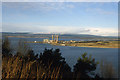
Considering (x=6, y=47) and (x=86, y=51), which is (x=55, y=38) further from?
(x=6, y=47)

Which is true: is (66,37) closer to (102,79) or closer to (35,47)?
(35,47)

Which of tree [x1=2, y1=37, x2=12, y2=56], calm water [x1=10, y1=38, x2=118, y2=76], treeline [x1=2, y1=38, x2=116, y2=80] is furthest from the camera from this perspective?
tree [x1=2, y1=37, x2=12, y2=56]

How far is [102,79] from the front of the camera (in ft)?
5.94


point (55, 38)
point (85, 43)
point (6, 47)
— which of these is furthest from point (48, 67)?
point (6, 47)

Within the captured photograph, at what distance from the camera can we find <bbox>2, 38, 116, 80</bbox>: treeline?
2.07 metres

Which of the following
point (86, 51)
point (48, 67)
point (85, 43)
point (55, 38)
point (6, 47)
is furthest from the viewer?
point (6, 47)

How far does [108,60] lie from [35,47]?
2001mm

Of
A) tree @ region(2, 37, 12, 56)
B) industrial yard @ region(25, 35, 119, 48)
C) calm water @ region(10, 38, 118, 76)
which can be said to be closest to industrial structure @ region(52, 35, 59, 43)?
industrial yard @ region(25, 35, 119, 48)

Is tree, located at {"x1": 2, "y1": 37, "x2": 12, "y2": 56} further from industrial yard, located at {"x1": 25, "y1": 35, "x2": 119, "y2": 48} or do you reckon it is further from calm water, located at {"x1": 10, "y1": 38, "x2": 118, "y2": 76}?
industrial yard, located at {"x1": 25, "y1": 35, "x2": 119, "y2": 48}

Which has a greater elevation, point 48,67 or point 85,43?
point 85,43

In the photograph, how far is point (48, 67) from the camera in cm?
282

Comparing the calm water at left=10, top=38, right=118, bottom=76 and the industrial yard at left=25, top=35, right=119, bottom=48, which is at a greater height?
the industrial yard at left=25, top=35, right=119, bottom=48

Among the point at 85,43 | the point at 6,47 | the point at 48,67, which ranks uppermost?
the point at 85,43

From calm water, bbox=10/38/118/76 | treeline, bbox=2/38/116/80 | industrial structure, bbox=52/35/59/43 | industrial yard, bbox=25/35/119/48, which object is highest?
industrial structure, bbox=52/35/59/43
